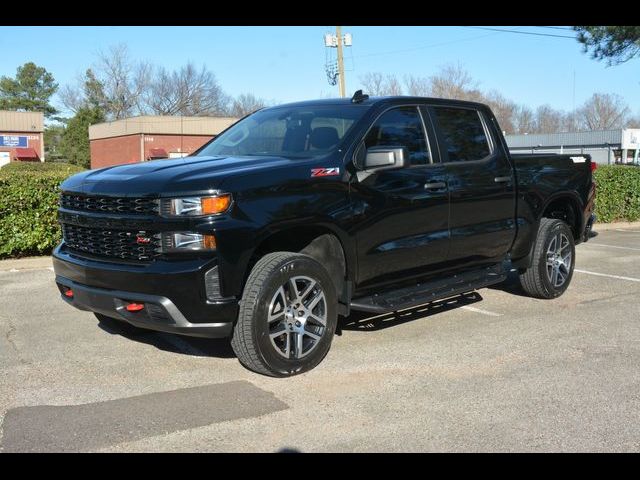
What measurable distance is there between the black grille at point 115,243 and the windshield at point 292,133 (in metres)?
1.39

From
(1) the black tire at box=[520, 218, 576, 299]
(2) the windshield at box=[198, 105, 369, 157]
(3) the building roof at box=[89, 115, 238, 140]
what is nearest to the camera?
(2) the windshield at box=[198, 105, 369, 157]

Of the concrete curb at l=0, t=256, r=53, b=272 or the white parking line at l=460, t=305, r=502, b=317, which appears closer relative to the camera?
the white parking line at l=460, t=305, r=502, b=317

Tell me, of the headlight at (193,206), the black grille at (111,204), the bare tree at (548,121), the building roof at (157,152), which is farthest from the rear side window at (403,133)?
the bare tree at (548,121)

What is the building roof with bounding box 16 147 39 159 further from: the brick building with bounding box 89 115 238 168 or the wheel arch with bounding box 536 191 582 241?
the wheel arch with bounding box 536 191 582 241

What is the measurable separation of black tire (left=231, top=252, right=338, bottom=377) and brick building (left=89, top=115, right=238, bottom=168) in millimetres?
45584

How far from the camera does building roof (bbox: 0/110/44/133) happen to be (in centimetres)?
5431

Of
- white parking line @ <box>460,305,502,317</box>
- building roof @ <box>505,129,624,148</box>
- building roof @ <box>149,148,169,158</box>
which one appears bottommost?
white parking line @ <box>460,305,502,317</box>

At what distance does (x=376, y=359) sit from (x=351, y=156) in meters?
1.57

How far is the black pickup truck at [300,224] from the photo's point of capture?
167 inches

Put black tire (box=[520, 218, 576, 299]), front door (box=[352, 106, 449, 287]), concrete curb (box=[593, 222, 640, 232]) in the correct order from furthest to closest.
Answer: concrete curb (box=[593, 222, 640, 232]) < black tire (box=[520, 218, 576, 299]) < front door (box=[352, 106, 449, 287])

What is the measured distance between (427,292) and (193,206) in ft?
7.38

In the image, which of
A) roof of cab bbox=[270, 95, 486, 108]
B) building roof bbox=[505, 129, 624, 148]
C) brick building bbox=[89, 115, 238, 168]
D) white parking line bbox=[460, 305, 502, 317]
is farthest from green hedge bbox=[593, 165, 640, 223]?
building roof bbox=[505, 129, 624, 148]
